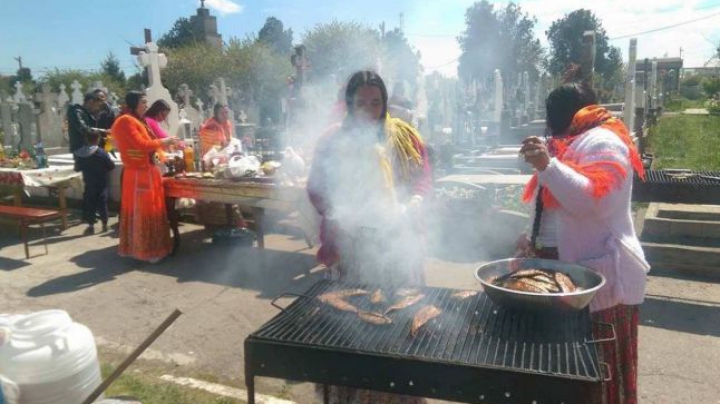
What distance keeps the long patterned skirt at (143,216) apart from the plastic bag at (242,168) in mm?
996

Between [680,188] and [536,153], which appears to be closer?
[536,153]

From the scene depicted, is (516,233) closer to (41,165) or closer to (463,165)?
(463,165)

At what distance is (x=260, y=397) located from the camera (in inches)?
130

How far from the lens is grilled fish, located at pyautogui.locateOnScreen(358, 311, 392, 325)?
225 centimetres

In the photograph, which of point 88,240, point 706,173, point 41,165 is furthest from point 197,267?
point 706,173

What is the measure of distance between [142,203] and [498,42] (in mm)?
20355

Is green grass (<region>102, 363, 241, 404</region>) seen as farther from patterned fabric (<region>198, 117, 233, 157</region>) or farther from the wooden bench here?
patterned fabric (<region>198, 117, 233, 157</region>)

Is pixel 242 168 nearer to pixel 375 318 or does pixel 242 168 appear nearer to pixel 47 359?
pixel 47 359

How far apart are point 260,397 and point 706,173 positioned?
5.07 meters

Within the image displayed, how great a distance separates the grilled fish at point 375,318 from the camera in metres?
2.25

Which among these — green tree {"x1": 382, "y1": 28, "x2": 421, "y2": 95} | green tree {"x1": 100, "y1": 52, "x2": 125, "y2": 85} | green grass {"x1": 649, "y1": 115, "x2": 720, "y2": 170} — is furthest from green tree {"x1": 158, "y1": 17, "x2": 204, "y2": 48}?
green grass {"x1": 649, "y1": 115, "x2": 720, "y2": 170}

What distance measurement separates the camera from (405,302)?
2443mm

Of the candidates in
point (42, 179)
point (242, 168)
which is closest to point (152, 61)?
point (42, 179)

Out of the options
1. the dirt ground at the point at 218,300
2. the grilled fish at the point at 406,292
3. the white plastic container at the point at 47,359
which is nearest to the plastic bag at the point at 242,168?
the dirt ground at the point at 218,300
